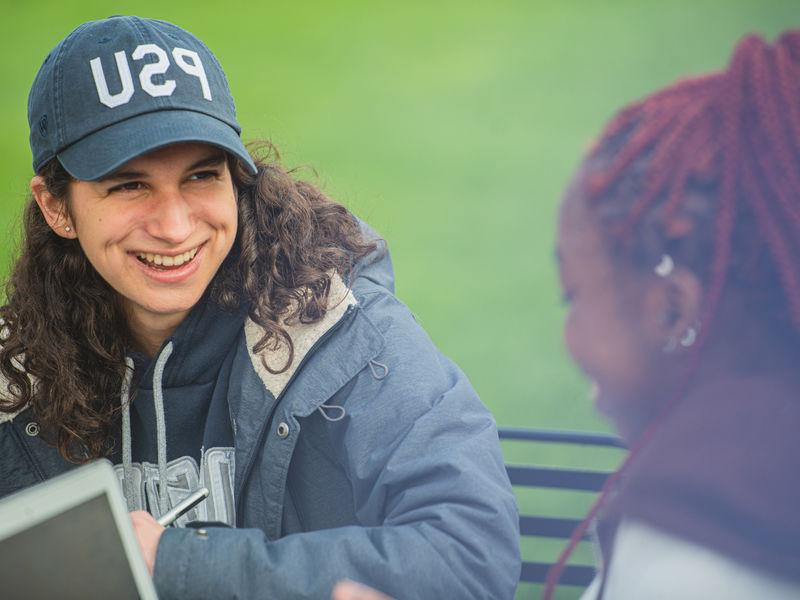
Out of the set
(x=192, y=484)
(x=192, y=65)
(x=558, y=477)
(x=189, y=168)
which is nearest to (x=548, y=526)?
(x=558, y=477)

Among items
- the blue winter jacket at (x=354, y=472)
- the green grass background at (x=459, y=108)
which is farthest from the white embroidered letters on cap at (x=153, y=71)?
the green grass background at (x=459, y=108)

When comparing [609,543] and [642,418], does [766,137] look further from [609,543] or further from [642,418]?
[609,543]

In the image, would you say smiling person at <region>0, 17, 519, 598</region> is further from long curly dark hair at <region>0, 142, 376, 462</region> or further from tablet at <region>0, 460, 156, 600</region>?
tablet at <region>0, 460, 156, 600</region>

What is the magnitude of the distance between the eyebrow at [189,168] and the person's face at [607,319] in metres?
0.86

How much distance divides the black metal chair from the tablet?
0.84 metres

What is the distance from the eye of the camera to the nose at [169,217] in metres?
1.57

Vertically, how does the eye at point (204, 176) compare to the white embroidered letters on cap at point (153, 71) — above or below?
below

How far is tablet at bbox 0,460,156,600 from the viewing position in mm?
943

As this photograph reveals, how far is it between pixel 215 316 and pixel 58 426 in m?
0.31

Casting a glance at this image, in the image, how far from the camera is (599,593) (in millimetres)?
902

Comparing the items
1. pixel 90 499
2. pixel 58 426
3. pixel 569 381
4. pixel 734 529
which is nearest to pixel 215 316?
pixel 58 426

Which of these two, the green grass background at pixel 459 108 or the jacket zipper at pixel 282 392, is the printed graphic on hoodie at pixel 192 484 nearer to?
the jacket zipper at pixel 282 392

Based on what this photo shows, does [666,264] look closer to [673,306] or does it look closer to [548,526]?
[673,306]

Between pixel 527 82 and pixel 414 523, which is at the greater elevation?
pixel 527 82
